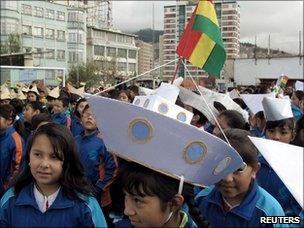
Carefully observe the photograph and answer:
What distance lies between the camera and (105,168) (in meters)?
4.20

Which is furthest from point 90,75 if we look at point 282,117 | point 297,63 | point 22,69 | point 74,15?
point 282,117

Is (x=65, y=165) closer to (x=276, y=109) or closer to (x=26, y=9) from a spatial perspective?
(x=276, y=109)

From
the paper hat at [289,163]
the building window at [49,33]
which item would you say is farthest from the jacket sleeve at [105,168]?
the building window at [49,33]

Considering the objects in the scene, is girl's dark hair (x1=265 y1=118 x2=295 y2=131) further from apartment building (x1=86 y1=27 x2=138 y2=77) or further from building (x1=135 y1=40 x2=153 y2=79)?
building (x1=135 y1=40 x2=153 y2=79)

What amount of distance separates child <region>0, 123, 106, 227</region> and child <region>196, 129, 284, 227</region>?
65 cm

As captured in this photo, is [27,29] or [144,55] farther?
[144,55]

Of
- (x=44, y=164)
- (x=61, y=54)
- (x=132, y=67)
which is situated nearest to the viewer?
(x=44, y=164)

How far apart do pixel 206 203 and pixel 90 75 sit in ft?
179

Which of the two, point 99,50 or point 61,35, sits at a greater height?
point 61,35

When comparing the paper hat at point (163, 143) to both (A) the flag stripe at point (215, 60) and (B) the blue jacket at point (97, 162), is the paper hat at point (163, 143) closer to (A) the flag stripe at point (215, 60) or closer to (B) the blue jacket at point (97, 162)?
(B) the blue jacket at point (97, 162)

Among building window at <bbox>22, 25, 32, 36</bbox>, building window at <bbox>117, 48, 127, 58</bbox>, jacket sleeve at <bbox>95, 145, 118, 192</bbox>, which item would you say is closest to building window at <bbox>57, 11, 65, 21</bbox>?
building window at <bbox>22, 25, 32, 36</bbox>

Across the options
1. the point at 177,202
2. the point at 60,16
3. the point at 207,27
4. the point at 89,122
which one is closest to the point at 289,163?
the point at 177,202

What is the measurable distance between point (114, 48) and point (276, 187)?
285 feet

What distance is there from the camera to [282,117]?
3850mm
